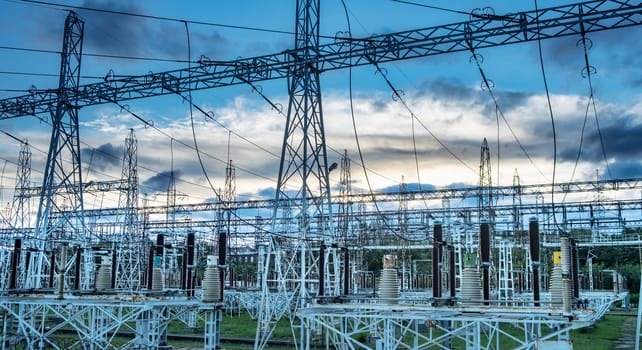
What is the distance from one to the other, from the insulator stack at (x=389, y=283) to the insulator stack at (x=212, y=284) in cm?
414

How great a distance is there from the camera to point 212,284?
15.9 m

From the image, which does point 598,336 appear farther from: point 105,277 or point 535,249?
point 105,277

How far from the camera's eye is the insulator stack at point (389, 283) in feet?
47.6

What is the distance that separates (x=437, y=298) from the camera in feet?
44.6

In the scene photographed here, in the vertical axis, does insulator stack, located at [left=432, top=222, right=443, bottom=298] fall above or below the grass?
above

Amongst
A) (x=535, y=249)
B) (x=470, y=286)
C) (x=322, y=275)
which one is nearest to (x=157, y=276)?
(x=322, y=275)

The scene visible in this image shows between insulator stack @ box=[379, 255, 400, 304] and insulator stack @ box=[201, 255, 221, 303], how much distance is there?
13.6ft

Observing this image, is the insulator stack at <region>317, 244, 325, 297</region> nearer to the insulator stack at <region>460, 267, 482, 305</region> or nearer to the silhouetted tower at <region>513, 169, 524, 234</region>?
the insulator stack at <region>460, 267, 482, 305</region>

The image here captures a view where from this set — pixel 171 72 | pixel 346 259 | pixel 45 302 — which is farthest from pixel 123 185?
pixel 346 259

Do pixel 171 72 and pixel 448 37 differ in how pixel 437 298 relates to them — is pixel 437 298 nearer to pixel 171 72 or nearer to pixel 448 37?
pixel 448 37

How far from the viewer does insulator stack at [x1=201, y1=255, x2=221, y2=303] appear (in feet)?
51.7

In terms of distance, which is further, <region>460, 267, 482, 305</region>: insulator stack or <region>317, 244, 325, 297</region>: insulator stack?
<region>317, 244, 325, 297</region>: insulator stack

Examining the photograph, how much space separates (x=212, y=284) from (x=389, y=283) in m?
4.48

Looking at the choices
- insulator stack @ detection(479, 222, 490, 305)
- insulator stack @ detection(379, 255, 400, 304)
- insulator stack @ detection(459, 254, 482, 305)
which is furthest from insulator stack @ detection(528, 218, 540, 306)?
insulator stack @ detection(379, 255, 400, 304)
